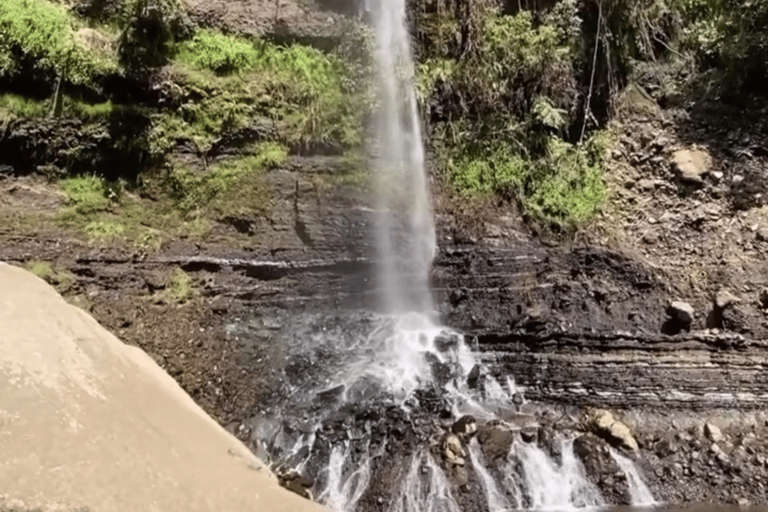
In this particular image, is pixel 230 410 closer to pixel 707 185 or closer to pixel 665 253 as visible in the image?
pixel 665 253

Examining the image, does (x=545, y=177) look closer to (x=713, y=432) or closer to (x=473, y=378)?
(x=473, y=378)

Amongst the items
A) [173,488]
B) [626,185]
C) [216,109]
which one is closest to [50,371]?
[173,488]

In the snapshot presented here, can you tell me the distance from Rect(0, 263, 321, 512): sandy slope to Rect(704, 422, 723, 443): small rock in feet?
13.5

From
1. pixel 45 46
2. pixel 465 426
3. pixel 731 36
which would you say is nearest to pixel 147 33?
pixel 45 46

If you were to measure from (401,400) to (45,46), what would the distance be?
5.72m

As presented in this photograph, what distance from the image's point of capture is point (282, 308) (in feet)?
24.6

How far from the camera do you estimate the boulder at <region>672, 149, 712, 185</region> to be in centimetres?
849

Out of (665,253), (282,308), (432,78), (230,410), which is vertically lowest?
(230,410)

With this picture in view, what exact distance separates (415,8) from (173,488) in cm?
690

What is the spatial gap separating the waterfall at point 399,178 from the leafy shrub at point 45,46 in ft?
11.3

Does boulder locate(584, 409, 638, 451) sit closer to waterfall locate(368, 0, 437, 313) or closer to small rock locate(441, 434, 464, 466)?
small rock locate(441, 434, 464, 466)

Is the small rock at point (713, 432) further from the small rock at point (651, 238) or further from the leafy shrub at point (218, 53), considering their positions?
the leafy shrub at point (218, 53)

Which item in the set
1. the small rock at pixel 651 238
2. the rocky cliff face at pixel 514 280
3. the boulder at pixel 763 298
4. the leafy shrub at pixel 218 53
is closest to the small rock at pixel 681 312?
the rocky cliff face at pixel 514 280

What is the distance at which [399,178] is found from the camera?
8531mm
